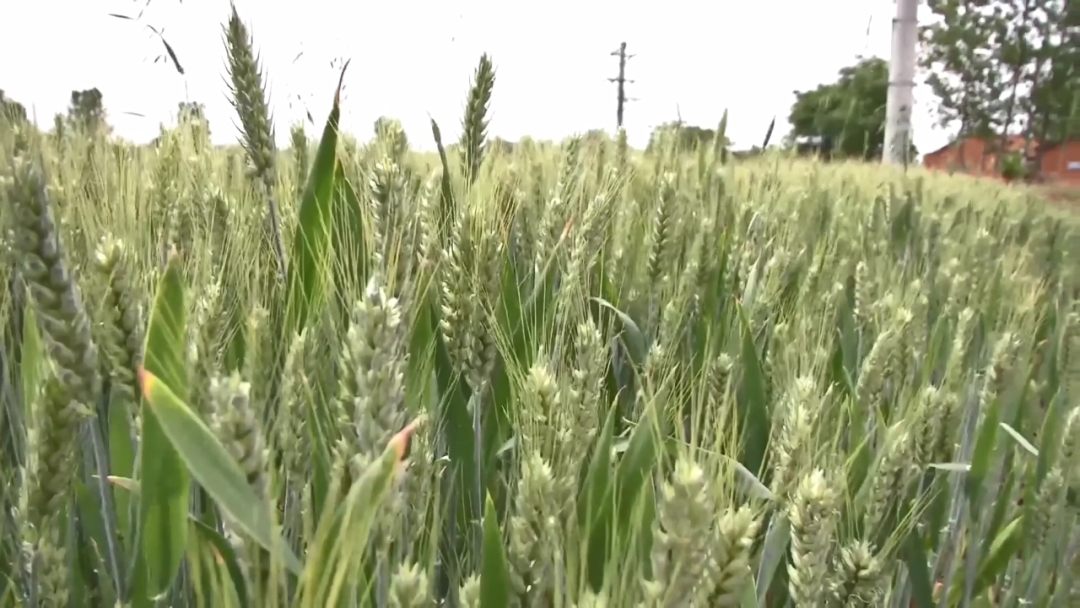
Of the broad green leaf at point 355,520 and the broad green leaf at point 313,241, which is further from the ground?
the broad green leaf at point 313,241

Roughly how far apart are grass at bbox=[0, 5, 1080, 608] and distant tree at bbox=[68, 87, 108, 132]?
1.61 ft

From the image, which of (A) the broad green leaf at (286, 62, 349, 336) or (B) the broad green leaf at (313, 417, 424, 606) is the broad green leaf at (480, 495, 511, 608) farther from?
(A) the broad green leaf at (286, 62, 349, 336)

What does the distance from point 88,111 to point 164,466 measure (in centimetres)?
153

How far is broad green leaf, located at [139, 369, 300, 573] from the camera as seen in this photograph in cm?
37

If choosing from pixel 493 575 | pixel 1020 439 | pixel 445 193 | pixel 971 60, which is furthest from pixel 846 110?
pixel 971 60

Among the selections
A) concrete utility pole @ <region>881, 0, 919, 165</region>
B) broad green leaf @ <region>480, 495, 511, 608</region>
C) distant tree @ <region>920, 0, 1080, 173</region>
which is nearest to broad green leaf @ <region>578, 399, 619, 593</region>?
broad green leaf @ <region>480, 495, 511, 608</region>

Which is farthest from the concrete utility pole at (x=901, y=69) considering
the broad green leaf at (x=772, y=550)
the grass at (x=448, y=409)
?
the broad green leaf at (x=772, y=550)

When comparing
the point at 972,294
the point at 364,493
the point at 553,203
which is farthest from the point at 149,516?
the point at 972,294

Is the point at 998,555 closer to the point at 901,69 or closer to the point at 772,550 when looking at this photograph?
the point at 772,550

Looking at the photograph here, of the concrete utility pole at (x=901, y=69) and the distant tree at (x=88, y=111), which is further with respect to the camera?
the concrete utility pole at (x=901, y=69)

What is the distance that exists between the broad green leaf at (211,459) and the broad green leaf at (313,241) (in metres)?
0.21

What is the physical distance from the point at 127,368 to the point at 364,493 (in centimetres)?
25

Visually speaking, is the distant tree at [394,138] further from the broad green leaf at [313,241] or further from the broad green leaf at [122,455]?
the broad green leaf at [122,455]

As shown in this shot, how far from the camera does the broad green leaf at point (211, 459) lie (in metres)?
0.37
